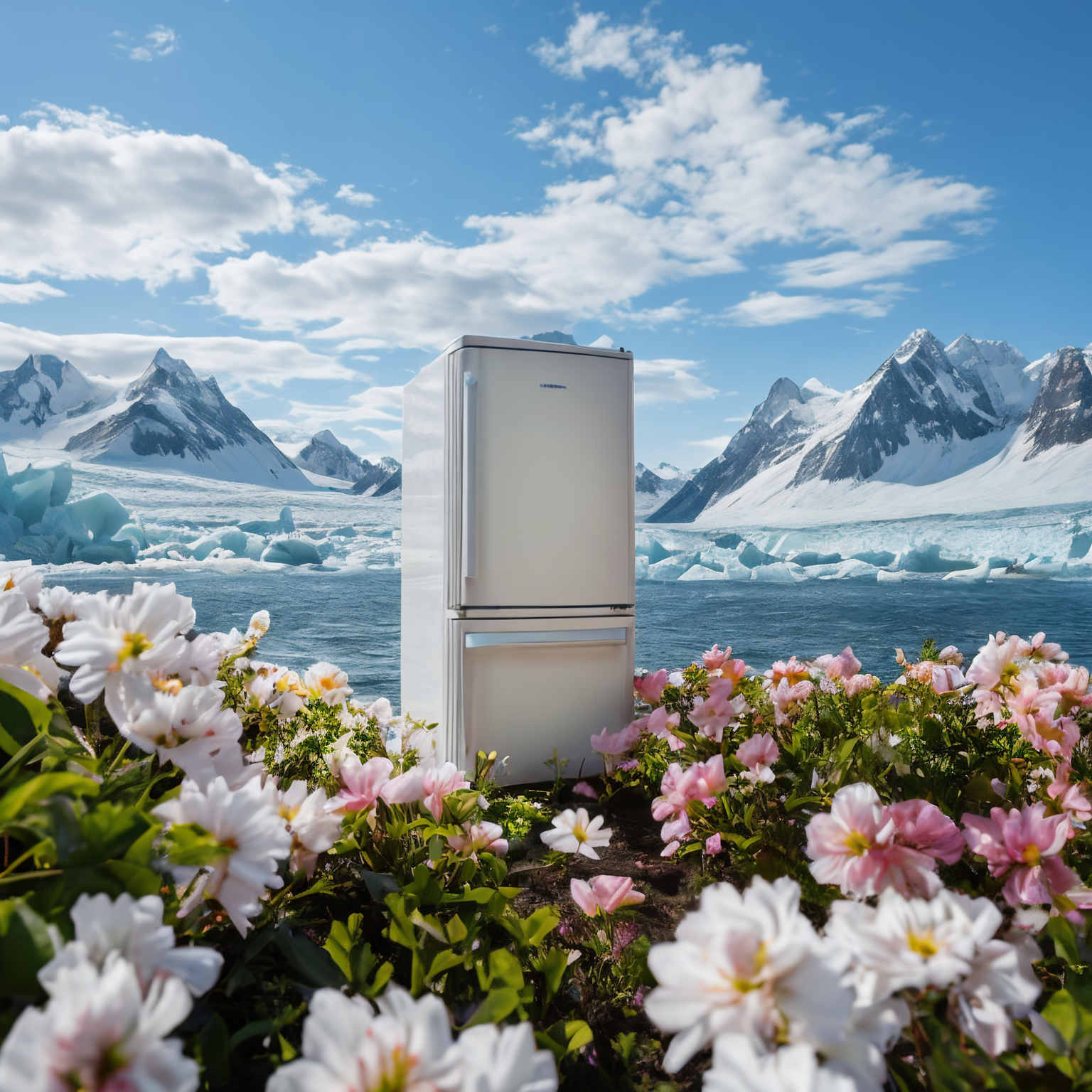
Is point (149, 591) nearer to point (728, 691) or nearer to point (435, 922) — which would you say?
point (435, 922)

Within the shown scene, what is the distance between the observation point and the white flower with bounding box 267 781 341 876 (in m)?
0.76

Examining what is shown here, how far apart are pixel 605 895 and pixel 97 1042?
0.83 m

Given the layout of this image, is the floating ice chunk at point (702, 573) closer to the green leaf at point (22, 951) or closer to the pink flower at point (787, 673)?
the pink flower at point (787, 673)

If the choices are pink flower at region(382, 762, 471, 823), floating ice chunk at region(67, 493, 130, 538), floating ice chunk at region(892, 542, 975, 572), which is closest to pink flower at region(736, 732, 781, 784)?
pink flower at region(382, 762, 471, 823)

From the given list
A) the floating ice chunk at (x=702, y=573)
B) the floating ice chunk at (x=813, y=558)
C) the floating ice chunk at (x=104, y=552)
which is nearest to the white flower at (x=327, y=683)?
the floating ice chunk at (x=104, y=552)

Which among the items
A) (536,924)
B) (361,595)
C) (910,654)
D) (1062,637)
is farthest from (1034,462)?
(536,924)

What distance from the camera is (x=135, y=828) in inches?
20.8

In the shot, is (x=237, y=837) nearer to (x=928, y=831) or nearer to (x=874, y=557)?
(x=928, y=831)

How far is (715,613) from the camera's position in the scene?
21.1m

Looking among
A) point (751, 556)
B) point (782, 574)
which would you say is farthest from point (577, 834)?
point (782, 574)

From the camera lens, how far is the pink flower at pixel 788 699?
1825 millimetres

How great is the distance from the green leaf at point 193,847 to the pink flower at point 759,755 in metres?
0.99

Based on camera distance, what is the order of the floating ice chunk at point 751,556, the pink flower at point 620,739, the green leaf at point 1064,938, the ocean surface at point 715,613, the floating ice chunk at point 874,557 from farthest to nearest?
the floating ice chunk at point 874,557, the ocean surface at point 715,613, the floating ice chunk at point 751,556, the pink flower at point 620,739, the green leaf at point 1064,938

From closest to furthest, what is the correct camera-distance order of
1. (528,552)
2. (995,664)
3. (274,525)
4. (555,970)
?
(555,970) < (995,664) < (528,552) < (274,525)
